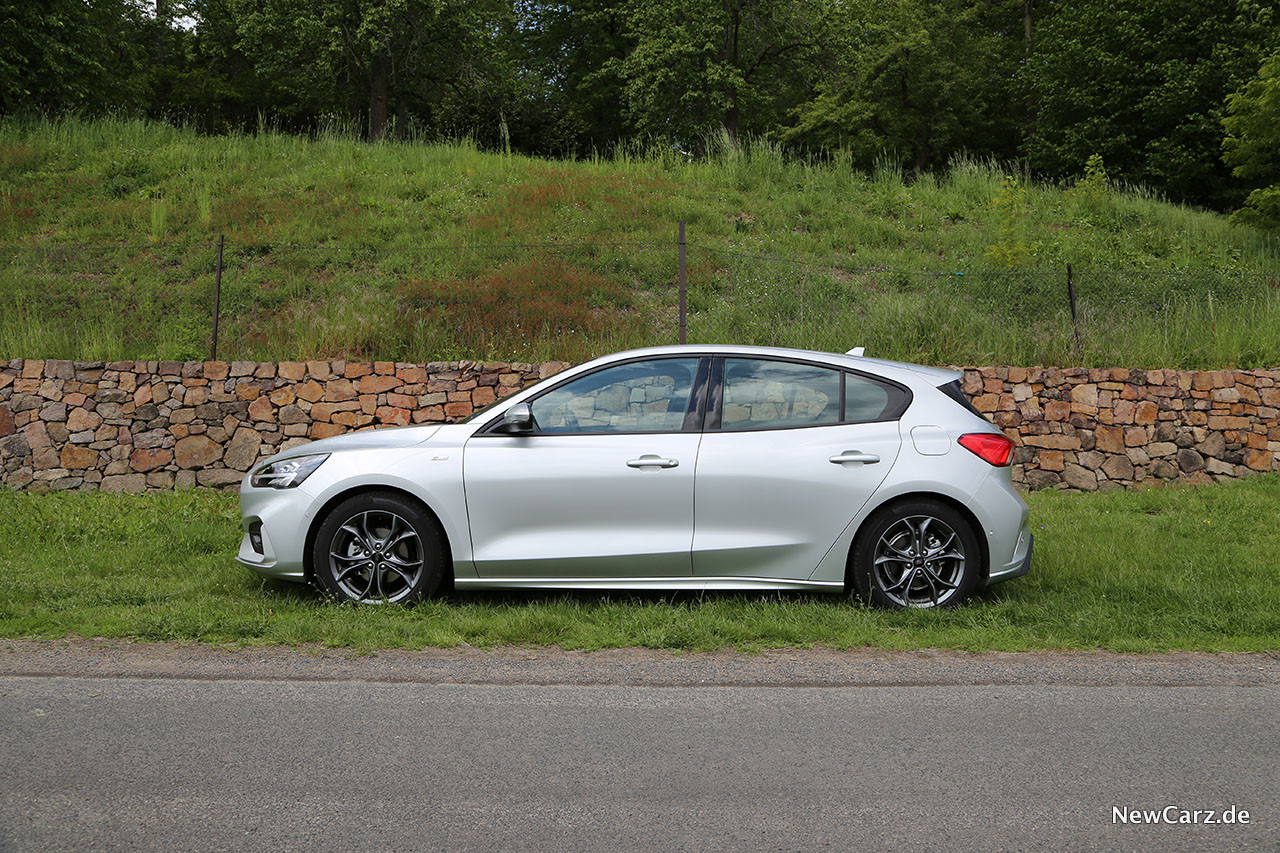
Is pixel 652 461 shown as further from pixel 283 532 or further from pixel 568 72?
pixel 568 72

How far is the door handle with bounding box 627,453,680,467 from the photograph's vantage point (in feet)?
20.0

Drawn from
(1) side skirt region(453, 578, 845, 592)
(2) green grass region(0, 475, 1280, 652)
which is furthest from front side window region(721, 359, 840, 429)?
(2) green grass region(0, 475, 1280, 652)

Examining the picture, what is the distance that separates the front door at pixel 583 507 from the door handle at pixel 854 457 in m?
0.85

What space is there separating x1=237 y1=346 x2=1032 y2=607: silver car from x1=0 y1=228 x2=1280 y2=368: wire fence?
615 cm

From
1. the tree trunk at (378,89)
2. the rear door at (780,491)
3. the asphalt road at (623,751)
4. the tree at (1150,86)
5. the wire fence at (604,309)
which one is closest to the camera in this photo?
the asphalt road at (623,751)

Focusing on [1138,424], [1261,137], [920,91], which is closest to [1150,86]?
[920,91]

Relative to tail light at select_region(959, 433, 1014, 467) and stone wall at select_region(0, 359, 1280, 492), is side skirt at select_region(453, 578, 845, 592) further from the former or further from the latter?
stone wall at select_region(0, 359, 1280, 492)

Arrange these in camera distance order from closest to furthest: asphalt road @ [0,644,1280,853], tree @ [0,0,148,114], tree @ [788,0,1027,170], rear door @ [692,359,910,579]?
asphalt road @ [0,644,1280,853] → rear door @ [692,359,910,579] → tree @ [0,0,148,114] → tree @ [788,0,1027,170]

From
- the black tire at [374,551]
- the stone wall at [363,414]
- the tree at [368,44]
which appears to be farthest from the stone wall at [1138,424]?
the tree at [368,44]

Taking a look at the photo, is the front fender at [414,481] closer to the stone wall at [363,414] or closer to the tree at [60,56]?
the stone wall at [363,414]

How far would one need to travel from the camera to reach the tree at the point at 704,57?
32188 mm

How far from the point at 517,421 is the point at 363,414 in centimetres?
658

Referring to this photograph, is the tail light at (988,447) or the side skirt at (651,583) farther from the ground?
the tail light at (988,447)

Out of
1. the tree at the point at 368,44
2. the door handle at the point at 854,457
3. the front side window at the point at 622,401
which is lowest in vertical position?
the door handle at the point at 854,457
